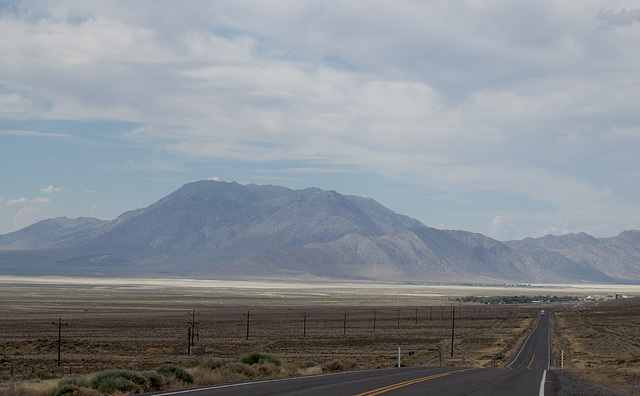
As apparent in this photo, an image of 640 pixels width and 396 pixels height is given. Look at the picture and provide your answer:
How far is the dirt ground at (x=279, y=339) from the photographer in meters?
40.8

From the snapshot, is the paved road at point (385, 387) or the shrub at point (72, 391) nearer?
the paved road at point (385, 387)

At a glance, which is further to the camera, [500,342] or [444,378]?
[500,342]

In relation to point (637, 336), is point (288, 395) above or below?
above

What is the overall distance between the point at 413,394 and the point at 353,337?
53262 millimetres

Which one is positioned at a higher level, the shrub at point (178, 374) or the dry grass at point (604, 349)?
the shrub at point (178, 374)

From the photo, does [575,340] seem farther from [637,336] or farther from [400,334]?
[400,334]

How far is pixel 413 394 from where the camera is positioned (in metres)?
16.7

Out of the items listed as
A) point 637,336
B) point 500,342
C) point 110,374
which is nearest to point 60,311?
point 500,342

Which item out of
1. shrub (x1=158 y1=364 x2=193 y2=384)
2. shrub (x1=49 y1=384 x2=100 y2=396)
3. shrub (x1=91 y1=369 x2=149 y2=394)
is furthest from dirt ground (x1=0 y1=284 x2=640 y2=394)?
shrub (x1=49 y1=384 x2=100 y2=396)

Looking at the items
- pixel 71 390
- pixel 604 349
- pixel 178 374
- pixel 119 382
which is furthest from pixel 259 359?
pixel 604 349

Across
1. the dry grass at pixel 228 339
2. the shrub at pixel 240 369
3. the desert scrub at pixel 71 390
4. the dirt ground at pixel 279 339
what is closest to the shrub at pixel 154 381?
the dry grass at pixel 228 339

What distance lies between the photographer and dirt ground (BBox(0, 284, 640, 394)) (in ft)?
134

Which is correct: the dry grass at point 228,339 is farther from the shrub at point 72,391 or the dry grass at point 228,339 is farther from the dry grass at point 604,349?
the dry grass at point 604,349

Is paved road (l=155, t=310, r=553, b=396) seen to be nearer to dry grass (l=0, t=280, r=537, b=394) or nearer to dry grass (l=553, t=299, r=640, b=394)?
dry grass (l=553, t=299, r=640, b=394)
